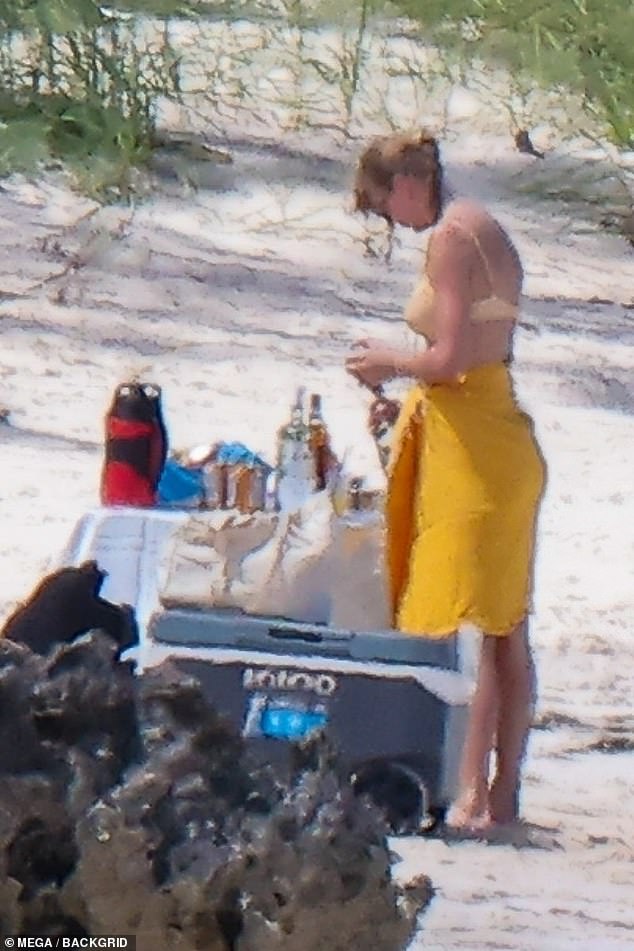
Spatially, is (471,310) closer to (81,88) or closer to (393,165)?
(393,165)

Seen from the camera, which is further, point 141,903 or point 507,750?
point 507,750

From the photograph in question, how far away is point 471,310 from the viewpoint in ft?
12.1

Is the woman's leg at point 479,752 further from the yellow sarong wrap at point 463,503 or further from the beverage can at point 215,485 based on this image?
the beverage can at point 215,485

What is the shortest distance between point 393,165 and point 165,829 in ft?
6.02

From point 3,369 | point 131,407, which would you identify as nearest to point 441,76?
point 3,369

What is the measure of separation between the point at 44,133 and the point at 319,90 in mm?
1334

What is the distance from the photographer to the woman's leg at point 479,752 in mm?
3852

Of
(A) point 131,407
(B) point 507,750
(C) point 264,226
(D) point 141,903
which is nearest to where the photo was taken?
(D) point 141,903

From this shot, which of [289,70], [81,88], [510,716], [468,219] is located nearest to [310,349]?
[81,88]

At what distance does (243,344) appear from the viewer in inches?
296

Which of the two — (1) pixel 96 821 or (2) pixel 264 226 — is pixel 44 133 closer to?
(2) pixel 264 226

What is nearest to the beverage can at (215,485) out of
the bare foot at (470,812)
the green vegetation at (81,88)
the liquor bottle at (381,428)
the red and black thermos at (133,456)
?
the red and black thermos at (133,456)

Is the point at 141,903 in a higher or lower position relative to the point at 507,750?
higher

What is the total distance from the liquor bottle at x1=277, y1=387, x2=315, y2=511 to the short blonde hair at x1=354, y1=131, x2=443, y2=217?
604 millimetres
